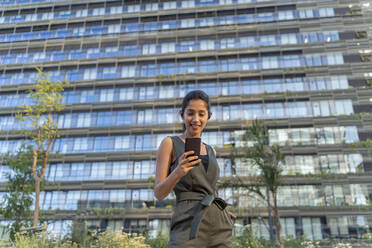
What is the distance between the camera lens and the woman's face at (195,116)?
5.15ft

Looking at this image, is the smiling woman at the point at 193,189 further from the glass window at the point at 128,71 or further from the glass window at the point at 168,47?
the glass window at the point at 168,47

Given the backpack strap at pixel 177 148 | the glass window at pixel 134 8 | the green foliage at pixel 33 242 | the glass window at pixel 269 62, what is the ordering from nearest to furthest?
the backpack strap at pixel 177 148, the green foliage at pixel 33 242, the glass window at pixel 269 62, the glass window at pixel 134 8

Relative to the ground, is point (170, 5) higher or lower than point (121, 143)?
higher

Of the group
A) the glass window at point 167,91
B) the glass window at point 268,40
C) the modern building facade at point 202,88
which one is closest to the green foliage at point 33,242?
the modern building facade at point 202,88

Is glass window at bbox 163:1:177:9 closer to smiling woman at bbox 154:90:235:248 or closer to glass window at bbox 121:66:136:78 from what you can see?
glass window at bbox 121:66:136:78

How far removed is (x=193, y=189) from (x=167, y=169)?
0.18 metres

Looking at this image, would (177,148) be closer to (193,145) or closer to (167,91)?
(193,145)

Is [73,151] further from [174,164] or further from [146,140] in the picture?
[174,164]

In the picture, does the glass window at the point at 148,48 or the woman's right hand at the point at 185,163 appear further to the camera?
the glass window at the point at 148,48

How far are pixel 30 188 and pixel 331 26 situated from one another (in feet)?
88.9

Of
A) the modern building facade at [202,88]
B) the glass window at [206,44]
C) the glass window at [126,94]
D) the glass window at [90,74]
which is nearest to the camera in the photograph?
the modern building facade at [202,88]

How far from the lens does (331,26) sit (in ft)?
85.9

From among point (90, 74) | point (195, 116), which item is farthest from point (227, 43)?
point (195, 116)

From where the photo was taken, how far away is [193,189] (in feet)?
4.82
